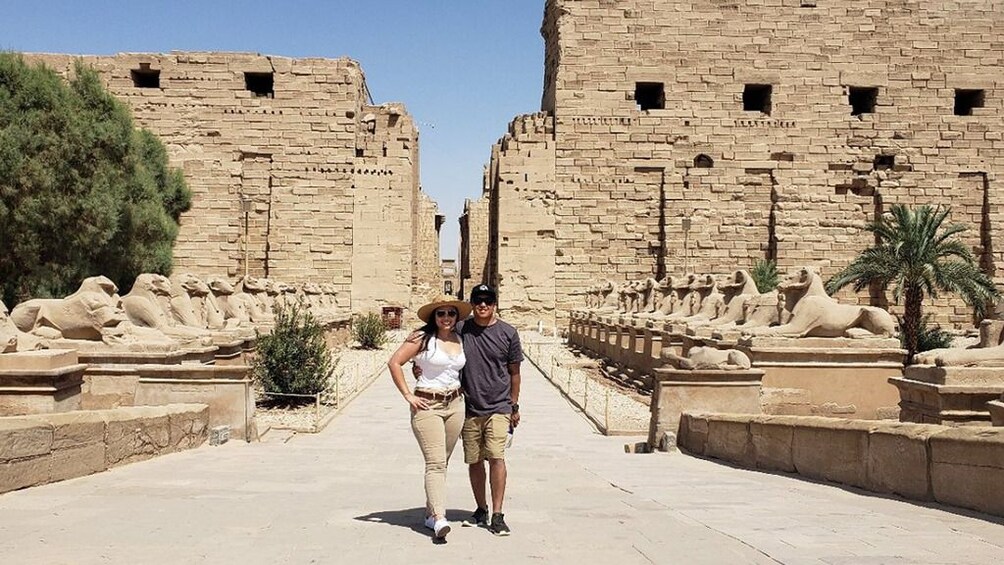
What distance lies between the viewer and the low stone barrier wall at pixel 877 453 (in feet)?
14.0

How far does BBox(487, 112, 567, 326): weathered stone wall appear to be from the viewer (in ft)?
81.5

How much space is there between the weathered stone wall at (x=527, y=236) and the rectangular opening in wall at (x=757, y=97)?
6.65m

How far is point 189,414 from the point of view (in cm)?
680

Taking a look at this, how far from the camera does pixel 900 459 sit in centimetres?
484

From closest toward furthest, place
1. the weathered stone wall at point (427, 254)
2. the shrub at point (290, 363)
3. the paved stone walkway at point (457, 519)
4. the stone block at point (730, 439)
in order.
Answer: the paved stone walkway at point (457, 519) → the stone block at point (730, 439) → the shrub at point (290, 363) → the weathered stone wall at point (427, 254)

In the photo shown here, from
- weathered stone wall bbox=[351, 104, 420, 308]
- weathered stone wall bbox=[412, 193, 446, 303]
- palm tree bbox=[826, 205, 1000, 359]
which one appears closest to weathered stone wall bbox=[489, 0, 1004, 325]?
weathered stone wall bbox=[351, 104, 420, 308]

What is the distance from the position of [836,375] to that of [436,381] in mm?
6358

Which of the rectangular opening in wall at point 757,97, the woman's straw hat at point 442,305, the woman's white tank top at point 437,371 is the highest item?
the rectangular opening in wall at point 757,97

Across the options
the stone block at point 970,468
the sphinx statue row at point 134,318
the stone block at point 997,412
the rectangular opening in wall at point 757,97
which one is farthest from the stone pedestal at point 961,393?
the rectangular opening in wall at point 757,97

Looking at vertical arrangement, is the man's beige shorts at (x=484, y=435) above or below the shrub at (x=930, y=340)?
above

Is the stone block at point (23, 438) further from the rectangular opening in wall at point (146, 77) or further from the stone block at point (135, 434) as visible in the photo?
the rectangular opening in wall at point (146, 77)

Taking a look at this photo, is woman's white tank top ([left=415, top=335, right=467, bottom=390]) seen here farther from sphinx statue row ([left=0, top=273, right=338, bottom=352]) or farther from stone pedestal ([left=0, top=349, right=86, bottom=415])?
sphinx statue row ([left=0, top=273, right=338, bottom=352])

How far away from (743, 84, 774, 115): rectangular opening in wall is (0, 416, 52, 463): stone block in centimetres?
2399

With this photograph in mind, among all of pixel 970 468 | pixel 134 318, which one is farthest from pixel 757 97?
pixel 970 468
